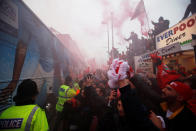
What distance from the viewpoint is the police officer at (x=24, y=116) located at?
4.16 feet

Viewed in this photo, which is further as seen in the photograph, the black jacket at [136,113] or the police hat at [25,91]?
the police hat at [25,91]

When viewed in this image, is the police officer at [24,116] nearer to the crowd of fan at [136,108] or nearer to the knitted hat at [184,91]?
the crowd of fan at [136,108]

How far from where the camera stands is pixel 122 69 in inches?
46.5

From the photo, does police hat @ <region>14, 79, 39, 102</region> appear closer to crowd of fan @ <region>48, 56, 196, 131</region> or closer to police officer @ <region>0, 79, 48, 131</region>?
police officer @ <region>0, 79, 48, 131</region>

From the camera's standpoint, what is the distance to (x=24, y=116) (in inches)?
50.7

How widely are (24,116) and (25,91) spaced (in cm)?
38

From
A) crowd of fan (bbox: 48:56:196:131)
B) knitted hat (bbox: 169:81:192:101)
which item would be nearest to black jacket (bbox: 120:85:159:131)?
crowd of fan (bbox: 48:56:196:131)

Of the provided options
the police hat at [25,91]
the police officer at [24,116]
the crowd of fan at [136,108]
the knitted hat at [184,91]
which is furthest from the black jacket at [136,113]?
the police hat at [25,91]

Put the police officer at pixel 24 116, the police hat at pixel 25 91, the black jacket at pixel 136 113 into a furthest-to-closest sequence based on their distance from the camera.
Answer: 1. the police hat at pixel 25 91
2. the police officer at pixel 24 116
3. the black jacket at pixel 136 113

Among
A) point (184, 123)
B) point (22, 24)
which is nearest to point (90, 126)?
point (184, 123)

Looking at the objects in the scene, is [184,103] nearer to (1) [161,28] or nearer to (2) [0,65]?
(2) [0,65]

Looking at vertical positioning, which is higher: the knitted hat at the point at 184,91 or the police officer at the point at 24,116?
the knitted hat at the point at 184,91

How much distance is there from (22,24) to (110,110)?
340 centimetres

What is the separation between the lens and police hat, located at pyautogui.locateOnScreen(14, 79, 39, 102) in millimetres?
1439
